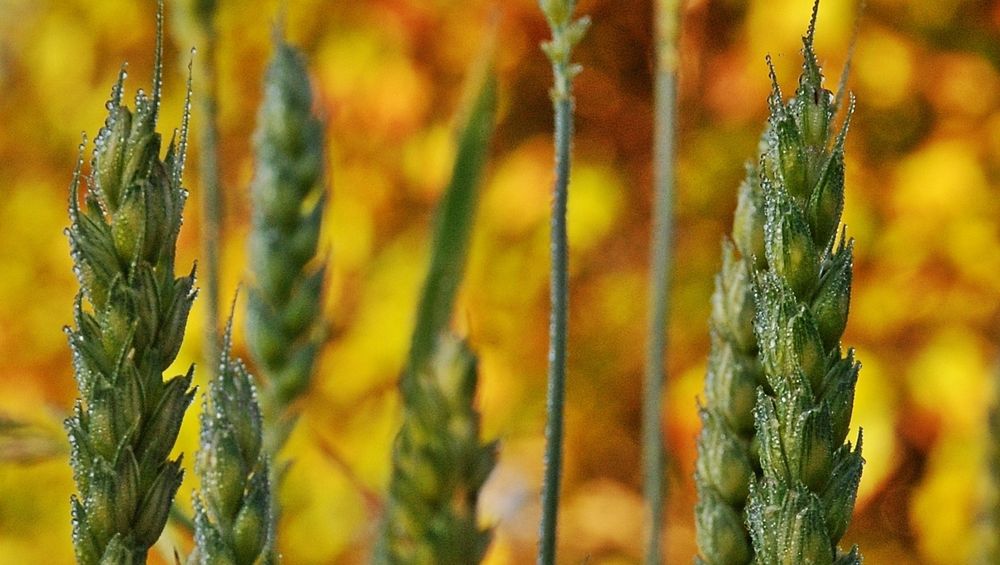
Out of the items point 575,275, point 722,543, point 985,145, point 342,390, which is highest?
point 985,145

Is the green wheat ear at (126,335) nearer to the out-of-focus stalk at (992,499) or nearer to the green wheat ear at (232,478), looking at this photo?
the green wheat ear at (232,478)

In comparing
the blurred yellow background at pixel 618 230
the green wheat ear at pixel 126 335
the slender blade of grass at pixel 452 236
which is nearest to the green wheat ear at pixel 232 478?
the green wheat ear at pixel 126 335

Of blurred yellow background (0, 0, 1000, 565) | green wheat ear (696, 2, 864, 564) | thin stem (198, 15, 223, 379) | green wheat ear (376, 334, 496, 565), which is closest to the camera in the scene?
green wheat ear (696, 2, 864, 564)

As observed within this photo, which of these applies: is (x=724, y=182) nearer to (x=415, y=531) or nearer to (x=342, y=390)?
(x=342, y=390)

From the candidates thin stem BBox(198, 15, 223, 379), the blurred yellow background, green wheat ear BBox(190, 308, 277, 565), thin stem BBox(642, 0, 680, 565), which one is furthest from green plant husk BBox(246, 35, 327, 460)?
the blurred yellow background

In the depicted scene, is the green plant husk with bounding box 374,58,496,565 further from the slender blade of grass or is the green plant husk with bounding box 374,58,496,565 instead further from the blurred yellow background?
the blurred yellow background

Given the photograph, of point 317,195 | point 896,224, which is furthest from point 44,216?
point 317,195
